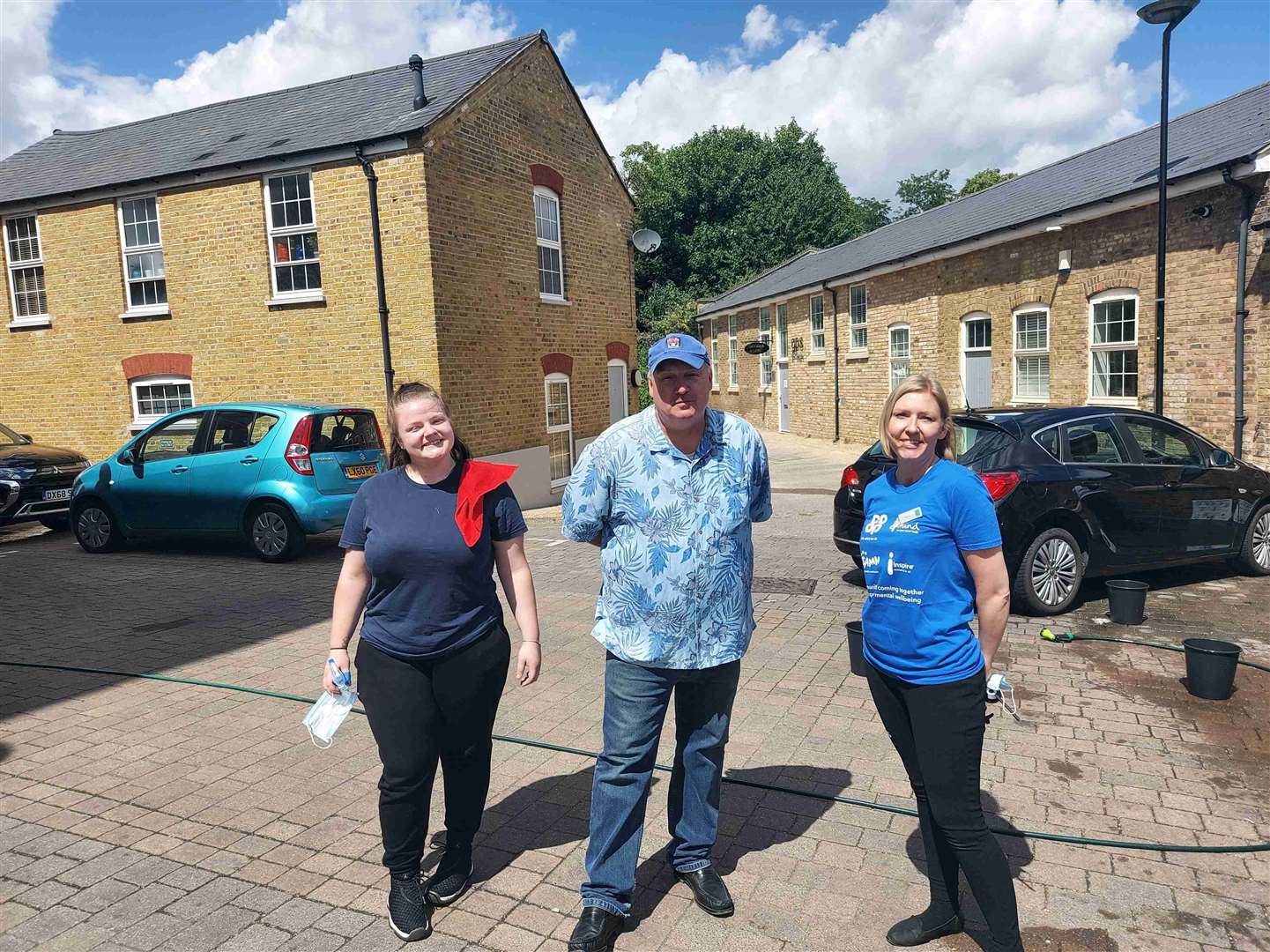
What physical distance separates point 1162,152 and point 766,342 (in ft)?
61.2

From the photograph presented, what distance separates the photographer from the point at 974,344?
1841 cm

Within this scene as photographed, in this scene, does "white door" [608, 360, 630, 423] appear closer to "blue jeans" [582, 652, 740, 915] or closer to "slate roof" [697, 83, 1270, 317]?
"slate roof" [697, 83, 1270, 317]

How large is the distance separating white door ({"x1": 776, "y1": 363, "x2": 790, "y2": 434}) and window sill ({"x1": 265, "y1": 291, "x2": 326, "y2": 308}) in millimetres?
17697

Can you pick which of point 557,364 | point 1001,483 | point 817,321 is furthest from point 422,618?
point 817,321

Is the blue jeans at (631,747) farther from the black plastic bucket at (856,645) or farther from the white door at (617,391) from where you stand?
the white door at (617,391)

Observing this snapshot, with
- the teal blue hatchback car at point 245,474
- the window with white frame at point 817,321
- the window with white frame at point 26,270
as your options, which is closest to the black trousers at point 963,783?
the teal blue hatchback car at point 245,474

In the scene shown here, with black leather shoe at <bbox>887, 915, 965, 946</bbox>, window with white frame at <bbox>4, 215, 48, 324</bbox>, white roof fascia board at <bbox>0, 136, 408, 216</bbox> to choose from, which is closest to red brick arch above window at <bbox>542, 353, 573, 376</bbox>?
white roof fascia board at <bbox>0, 136, 408, 216</bbox>

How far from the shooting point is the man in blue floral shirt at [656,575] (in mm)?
2965

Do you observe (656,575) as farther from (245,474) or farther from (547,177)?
(547,177)

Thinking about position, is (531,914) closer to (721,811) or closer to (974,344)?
(721,811)

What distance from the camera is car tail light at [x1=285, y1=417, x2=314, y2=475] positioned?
31.3 ft

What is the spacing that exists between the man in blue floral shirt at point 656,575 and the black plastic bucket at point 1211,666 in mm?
3473

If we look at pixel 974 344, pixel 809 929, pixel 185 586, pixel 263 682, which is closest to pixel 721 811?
pixel 809 929

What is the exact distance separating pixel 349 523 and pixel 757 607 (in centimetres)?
497
